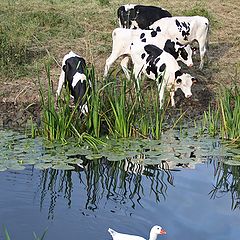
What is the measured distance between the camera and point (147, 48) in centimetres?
1085

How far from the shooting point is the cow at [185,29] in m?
12.3

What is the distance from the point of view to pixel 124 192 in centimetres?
755

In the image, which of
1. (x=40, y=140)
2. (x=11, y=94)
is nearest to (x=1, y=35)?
(x=11, y=94)

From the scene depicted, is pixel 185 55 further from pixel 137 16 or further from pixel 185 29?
pixel 137 16

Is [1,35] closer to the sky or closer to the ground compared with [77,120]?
closer to the sky

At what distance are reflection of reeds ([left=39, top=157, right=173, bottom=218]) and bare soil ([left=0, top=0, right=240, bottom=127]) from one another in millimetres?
1414

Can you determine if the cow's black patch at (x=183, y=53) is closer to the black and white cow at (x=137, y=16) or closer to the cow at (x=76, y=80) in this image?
the black and white cow at (x=137, y=16)

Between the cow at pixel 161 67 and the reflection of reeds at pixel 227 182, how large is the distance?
2.14m

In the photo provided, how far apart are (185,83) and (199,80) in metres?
1.32

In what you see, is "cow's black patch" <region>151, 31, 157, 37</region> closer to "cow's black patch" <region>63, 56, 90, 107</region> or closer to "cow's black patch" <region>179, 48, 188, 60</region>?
"cow's black patch" <region>179, 48, 188, 60</region>

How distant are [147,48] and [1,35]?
9.44ft

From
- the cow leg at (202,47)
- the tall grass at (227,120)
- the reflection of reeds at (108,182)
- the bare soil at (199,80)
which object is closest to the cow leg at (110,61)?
the bare soil at (199,80)

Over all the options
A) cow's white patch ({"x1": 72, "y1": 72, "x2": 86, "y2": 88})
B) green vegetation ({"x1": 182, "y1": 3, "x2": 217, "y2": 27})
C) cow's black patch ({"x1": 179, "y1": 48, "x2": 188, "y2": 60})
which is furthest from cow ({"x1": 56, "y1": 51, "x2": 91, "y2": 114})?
green vegetation ({"x1": 182, "y1": 3, "x2": 217, "y2": 27})

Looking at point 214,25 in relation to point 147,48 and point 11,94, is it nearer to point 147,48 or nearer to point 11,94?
point 147,48
